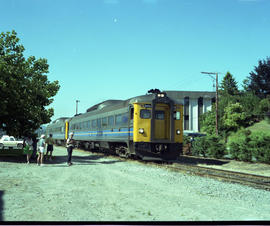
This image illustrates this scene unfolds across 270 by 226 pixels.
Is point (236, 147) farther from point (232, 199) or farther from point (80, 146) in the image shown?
point (80, 146)

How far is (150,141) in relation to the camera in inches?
603

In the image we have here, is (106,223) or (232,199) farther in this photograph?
(232,199)

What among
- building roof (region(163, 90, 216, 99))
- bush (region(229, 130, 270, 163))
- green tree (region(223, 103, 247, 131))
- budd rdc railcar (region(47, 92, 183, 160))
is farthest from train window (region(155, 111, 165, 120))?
building roof (region(163, 90, 216, 99))

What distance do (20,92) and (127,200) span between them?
39.3 ft

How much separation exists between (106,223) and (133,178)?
5.63 metres

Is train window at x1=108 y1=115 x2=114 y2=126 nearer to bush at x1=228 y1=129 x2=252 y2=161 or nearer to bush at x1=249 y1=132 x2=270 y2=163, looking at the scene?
bush at x1=228 y1=129 x2=252 y2=161

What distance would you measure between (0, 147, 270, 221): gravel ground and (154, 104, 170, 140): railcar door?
18.0 ft

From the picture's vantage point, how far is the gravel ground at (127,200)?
18.3 feet

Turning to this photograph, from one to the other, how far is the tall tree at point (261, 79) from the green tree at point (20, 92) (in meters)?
A: 45.9

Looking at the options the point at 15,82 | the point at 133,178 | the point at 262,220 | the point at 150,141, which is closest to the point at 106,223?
the point at 262,220

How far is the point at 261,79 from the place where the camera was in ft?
178

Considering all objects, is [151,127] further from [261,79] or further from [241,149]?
[261,79]

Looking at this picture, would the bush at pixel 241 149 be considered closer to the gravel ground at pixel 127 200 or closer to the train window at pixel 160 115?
the train window at pixel 160 115

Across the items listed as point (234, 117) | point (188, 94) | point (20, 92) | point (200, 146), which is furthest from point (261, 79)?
point (20, 92)
